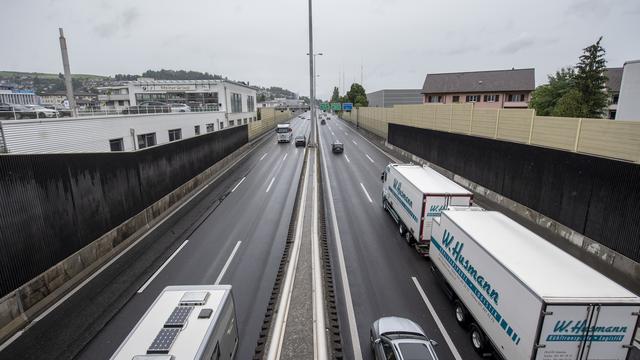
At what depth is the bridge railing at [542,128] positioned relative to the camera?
46.1ft

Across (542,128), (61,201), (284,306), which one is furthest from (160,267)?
(542,128)

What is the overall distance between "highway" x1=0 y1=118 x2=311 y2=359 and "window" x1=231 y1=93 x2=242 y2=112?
40.7 m

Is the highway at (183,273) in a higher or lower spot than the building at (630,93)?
lower

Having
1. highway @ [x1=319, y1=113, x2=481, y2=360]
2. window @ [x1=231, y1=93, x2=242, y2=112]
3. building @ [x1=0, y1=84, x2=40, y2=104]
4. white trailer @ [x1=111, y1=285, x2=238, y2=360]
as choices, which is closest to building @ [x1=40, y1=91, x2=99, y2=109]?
building @ [x1=0, y1=84, x2=40, y2=104]

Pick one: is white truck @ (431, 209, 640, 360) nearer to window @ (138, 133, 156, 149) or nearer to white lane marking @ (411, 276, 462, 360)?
white lane marking @ (411, 276, 462, 360)

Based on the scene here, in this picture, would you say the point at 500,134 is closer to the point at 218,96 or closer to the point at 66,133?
the point at 66,133

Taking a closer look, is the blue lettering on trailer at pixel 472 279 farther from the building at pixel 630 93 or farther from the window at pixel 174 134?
the building at pixel 630 93

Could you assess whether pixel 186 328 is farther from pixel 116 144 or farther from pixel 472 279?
pixel 116 144

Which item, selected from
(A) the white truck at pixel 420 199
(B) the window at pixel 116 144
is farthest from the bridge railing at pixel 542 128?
(B) the window at pixel 116 144

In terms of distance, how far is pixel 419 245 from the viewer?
15.9 m

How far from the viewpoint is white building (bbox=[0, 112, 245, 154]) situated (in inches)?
643

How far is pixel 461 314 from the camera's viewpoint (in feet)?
36.8

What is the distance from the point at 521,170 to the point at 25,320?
25294 mm

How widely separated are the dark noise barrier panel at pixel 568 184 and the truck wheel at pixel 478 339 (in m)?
7.94
